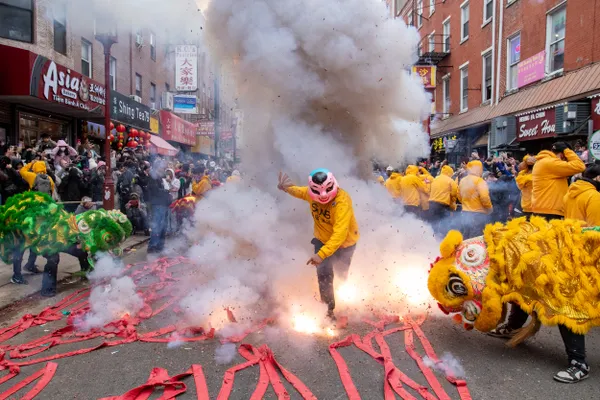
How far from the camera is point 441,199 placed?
8703 mm

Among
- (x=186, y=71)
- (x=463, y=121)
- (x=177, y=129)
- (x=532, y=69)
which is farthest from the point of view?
(x=177, y=129)

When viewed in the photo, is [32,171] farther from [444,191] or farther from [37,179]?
[444,191]

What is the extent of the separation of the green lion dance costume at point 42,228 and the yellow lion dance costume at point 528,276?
14.1 feet

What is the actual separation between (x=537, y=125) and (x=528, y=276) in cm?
1270

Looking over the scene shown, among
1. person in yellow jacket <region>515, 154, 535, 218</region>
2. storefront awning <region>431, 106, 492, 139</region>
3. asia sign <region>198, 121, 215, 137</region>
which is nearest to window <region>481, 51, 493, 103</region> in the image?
storefront awning <region>431, 106, 492, 139</region>

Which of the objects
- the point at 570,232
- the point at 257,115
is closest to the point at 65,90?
the point at 257,115

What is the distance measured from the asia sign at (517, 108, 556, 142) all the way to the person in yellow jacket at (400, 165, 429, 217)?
658 cm

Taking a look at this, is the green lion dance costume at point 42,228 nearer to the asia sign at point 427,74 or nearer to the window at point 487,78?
the asia sign at point 427,74

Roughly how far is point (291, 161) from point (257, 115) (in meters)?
0.81

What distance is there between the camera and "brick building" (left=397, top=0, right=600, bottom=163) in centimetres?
1259

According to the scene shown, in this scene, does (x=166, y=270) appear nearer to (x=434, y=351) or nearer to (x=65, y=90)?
(x=434, y=351)

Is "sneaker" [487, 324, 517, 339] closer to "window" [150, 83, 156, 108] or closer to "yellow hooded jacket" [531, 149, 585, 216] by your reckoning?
"yellow hooded jacket" [531, 149, 585, 216]

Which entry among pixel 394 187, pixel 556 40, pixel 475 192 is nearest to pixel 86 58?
pixel 394 187

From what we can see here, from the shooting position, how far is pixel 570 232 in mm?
3463
